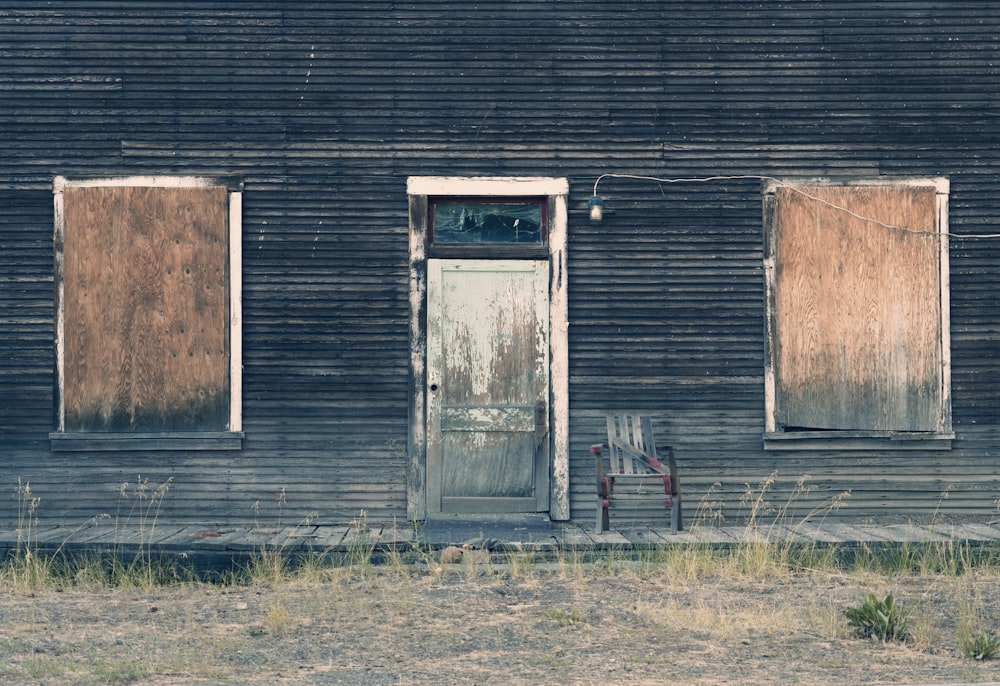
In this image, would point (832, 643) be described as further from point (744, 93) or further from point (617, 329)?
point (744, 93)

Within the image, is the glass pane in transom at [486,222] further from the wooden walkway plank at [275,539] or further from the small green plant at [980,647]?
the small green plant at [980,647]

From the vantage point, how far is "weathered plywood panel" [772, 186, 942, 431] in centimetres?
915

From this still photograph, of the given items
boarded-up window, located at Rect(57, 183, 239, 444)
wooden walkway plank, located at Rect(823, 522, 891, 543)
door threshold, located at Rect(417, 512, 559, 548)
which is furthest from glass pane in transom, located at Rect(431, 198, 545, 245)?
wooden walkway plank, located at Rect(823, 522, 891, 543)

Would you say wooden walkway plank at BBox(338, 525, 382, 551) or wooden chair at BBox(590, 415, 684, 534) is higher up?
wooden chair at BBox(590, 415, 684, 534)

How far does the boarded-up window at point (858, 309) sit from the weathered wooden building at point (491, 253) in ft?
0.07

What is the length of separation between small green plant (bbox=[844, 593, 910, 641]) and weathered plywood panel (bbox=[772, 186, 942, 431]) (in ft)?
11.1

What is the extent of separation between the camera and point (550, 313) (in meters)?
9.09

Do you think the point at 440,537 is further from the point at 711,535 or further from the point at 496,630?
the point at 496,630

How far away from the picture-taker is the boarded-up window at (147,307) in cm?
897

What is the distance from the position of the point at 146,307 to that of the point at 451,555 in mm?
3206

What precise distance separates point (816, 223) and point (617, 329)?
5.69ft

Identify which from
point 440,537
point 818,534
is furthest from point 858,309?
point 440,537

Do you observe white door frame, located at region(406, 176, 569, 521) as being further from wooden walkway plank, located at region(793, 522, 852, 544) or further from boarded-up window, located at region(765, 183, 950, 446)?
wooden walkway plank, located at region(793, 522, 852, 544)

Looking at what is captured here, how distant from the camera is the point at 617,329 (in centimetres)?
910
